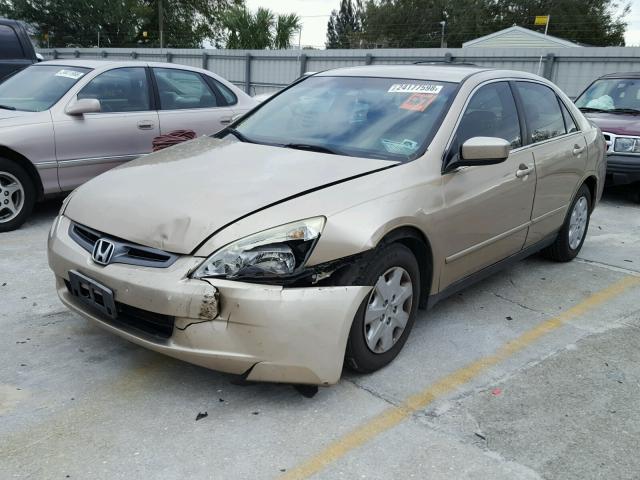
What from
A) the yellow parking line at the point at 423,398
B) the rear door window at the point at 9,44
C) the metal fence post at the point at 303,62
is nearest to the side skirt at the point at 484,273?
the yellow parking line at the point at 423,398

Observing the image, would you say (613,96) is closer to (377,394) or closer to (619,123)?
(619,123)

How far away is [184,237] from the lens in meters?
2.85

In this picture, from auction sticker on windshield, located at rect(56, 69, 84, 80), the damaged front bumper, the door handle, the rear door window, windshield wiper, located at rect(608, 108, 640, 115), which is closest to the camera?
the damaged front bumper

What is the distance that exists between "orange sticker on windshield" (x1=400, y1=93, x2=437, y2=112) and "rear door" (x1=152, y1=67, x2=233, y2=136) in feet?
11.5

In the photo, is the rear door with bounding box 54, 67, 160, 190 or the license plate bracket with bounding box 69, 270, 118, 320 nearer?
the license plate bracket with bounding box 69, 270, 118, 320

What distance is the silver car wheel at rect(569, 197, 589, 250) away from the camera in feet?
17.7

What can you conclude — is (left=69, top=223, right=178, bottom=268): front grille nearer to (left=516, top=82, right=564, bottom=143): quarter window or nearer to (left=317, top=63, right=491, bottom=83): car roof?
(left=317, top=63, right=491, bottom=83): car roof

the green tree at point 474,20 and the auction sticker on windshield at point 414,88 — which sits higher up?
the green tree at point 474,20

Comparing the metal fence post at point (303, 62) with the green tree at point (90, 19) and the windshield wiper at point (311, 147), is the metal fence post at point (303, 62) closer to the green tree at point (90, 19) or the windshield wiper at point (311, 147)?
the windshield wiper at point (311, 147)

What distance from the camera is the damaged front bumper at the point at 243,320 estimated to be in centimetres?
273

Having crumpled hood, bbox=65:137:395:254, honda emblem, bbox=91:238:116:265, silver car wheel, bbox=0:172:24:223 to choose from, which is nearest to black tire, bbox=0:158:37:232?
silver car wheel, bbox=0:172:24:223

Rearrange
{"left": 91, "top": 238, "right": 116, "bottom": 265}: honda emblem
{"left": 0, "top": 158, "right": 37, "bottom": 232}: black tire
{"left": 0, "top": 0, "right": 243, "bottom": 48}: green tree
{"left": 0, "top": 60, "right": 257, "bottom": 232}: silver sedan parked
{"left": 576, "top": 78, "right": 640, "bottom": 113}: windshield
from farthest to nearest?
{"left": 0, "top": 0, "right": 243, "bottom": 48}: green tree
{"left": 576, "top": 78, "right": 640, "bottom": 113}: windshield
{"left": 0, "top": 60, "right": 257, "bottom": 232}: silver sedan parked
{"left": 0, "top": 158, "right": 37, "bottom": 232}: black tire
{"left": 91, "top": 238, "right": 116, "bottom": 265}: honda emblem

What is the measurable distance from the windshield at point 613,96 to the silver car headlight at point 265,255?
7444 millimetres

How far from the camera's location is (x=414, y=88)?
13.1 ft
